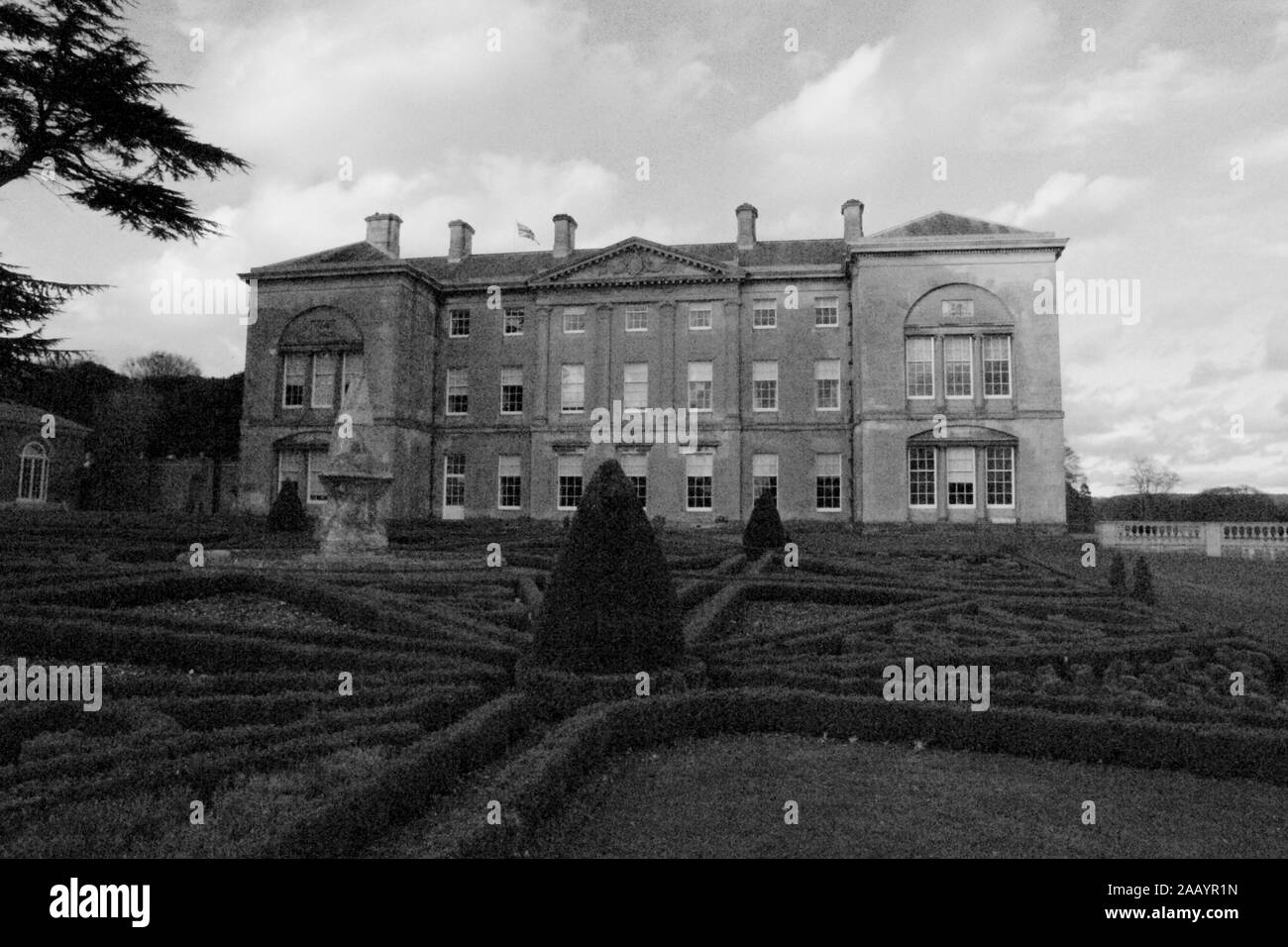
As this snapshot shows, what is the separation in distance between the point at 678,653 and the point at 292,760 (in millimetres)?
3014

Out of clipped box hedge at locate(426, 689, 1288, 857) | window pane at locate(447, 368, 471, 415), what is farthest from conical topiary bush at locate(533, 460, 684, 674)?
window pane at locate(447, 368, 471, 415)

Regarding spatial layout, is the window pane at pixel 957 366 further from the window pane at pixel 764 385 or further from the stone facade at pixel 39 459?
the stone facade at pixel 39 459

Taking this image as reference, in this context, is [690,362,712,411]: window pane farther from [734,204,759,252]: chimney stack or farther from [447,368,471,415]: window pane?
[447,368,471,415]: window pane

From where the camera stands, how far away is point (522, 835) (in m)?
3.47

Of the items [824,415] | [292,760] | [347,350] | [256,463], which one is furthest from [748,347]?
[292,760]

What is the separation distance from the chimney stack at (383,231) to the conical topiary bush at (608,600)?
29081mm

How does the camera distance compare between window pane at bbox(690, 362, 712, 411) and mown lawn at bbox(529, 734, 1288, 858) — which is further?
window pane at bbox(690, 362, 712, 411)

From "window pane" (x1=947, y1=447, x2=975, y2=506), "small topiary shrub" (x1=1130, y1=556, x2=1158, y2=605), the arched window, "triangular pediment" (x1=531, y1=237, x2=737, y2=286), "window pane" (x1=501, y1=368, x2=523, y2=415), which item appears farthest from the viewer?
the arched window

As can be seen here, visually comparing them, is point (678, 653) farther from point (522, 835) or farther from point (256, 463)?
point (256, 463)

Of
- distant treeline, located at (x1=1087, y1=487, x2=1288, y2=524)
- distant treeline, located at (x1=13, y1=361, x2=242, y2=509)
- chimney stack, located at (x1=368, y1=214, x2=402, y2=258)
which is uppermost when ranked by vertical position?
chimney stack, located at (x1=368, y1=214, x2=402, y2=258)

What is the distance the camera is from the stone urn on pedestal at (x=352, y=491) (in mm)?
13203

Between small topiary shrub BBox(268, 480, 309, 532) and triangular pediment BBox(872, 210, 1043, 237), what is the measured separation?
2051cm

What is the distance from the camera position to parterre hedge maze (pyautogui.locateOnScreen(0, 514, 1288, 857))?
3.45 m

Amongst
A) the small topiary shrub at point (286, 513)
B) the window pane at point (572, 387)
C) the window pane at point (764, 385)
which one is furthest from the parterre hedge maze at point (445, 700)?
the window pane at point (572, 387)
